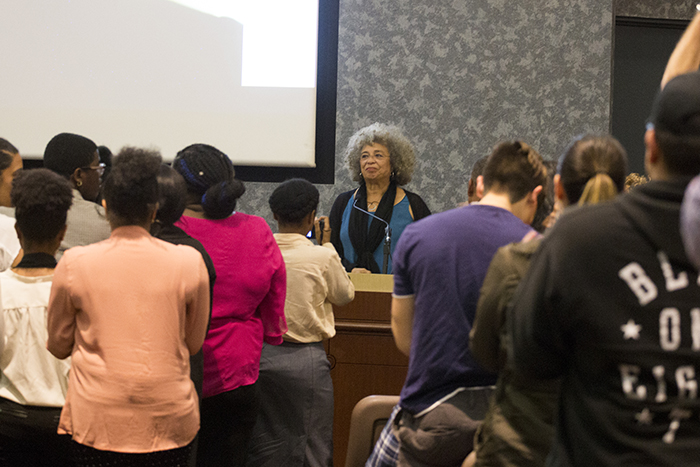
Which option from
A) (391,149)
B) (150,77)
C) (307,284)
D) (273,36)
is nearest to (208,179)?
(307,284)

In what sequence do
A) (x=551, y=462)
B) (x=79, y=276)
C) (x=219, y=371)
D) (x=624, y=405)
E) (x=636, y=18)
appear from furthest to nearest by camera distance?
(x=636, y=18)
(x=219, y=371)
(x=79, y=276)
(x=551, y=462)
(x=624, y=405)

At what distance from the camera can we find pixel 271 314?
1.86 metres

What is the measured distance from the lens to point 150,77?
13.0 ft

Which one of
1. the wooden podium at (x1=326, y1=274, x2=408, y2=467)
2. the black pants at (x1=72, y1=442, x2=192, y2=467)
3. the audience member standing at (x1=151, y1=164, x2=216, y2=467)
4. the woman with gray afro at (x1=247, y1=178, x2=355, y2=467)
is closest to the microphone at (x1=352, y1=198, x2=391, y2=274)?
the wooden podium at (x1=326, y1=274, x2=408, y2=467)

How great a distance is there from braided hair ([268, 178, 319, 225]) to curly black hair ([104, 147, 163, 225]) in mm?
734

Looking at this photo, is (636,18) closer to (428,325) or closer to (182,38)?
(182,38)

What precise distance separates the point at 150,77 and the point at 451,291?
3242 millimetres

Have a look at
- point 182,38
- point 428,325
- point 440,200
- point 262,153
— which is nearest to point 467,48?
point 440,200

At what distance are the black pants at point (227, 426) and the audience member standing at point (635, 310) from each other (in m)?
1.12

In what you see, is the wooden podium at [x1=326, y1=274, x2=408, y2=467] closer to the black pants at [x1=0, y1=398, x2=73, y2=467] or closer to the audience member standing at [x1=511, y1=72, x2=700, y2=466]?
the black pants at [x1=0, y1=398, x2=73, y2=467]

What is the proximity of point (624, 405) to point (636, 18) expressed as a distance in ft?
15.3

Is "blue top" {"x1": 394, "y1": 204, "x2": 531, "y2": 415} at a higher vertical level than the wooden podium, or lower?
higher

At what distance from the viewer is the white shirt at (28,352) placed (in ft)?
4.62

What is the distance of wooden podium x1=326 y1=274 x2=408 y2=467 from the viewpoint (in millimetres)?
2479
